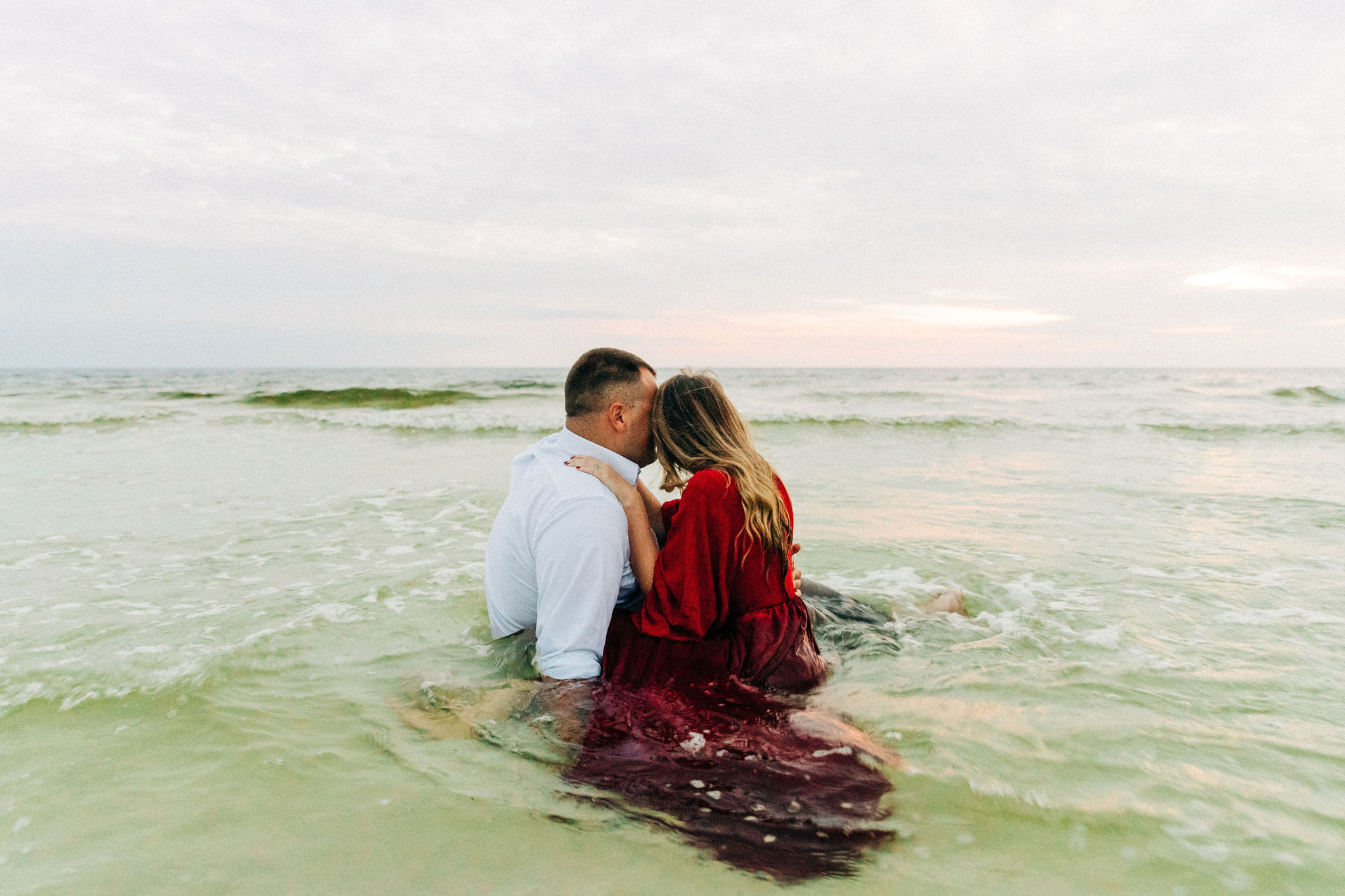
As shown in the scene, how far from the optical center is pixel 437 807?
2.73 metres

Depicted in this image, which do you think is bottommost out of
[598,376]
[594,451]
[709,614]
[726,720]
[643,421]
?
[726,720]

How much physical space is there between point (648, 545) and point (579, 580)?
1.32 ft

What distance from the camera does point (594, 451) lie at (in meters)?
3.43

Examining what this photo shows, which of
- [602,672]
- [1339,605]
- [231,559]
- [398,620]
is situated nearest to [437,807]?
[602,672]

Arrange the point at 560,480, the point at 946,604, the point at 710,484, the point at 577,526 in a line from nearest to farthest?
the point at 577,526, the point at 560,480, the point at 710,484, the point at 946,604

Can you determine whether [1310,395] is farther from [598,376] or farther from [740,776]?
[740,776]

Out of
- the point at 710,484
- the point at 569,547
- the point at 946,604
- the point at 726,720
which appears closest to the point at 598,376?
the point at 710,484

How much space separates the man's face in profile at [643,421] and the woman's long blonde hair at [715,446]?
1.2 inches

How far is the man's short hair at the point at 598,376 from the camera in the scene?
11.2 feet

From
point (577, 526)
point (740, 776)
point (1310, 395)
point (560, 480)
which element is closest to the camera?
point (740, 776)

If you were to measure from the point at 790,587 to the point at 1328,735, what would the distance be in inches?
91.9

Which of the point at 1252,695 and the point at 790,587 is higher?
the point at 790,587

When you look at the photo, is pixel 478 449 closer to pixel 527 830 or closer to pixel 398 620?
pixel 398 620

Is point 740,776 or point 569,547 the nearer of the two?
point 740,776
